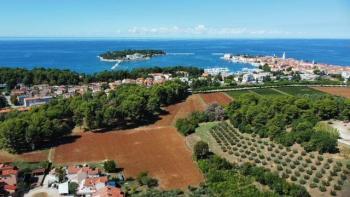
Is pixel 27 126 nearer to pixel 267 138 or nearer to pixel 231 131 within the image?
pixel 231 131

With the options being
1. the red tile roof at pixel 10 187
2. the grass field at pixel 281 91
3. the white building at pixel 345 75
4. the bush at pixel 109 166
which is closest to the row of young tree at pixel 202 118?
the bush at pixel 109 166

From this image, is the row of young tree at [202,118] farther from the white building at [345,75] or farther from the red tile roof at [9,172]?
the white building at [345,75]

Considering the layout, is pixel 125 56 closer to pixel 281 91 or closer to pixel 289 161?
pixel 281 91

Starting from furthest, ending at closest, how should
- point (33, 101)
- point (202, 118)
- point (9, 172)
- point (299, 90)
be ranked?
point (299, 90) < point (33, 101) < point (202, 118) < point (9, 172)

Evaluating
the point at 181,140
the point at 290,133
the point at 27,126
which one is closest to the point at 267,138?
the point at 290,133

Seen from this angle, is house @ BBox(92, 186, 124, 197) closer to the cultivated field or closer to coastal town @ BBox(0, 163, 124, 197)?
coastal town @ BBox(0, 163, 124, 197)

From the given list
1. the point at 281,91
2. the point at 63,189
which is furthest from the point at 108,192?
the point at 281,91

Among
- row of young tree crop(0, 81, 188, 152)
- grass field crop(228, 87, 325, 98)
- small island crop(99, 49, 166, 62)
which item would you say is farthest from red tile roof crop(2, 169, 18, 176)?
small island crop(99, 49, 166, 62)
